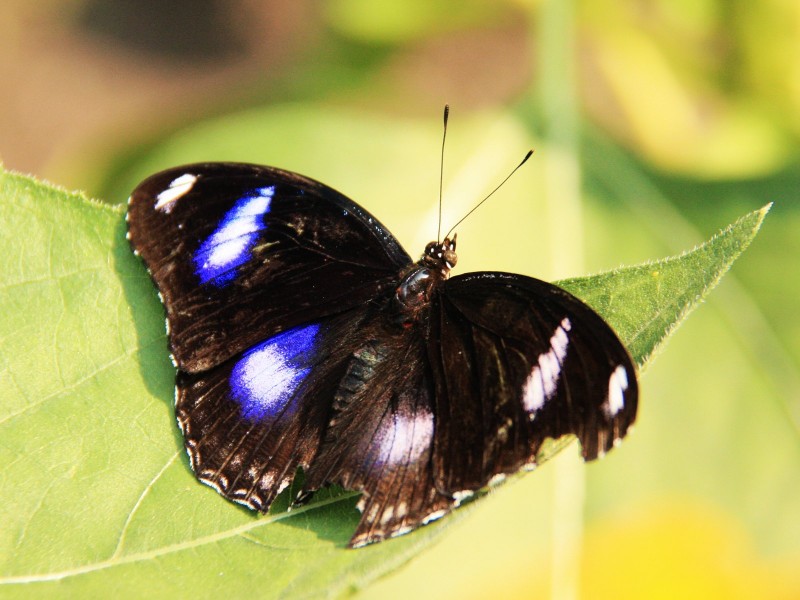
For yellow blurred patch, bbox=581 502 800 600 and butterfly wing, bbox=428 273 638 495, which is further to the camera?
yellow blurred patch, bbox=581 502 800 600

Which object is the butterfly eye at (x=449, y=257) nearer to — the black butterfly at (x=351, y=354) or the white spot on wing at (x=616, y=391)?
the black butterfly at (x=351, y=354)

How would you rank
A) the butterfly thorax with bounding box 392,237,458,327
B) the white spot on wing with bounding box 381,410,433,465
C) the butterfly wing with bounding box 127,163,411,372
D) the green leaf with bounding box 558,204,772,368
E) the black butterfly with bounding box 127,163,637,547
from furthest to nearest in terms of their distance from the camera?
the butterfly thorax with bounding box 392,237,458,327, the butterfly wing with bounding box 127,163,411,372, the white spot on wing with bounding box 381,410,433,465, the black butterfly with bounding box 127,163,637,547, the green leaf with bounding box 558,204,772,368

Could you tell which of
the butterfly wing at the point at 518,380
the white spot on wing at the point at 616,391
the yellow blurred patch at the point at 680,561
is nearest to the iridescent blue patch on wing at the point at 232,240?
the butterfly wing at the point at 518,380

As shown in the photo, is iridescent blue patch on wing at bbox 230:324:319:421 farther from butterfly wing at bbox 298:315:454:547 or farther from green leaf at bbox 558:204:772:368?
green leaf at bbox 558:204:772:368

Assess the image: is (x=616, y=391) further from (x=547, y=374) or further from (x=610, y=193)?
(x=610, y=193)

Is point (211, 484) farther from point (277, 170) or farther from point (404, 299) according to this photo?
point (277, 170)

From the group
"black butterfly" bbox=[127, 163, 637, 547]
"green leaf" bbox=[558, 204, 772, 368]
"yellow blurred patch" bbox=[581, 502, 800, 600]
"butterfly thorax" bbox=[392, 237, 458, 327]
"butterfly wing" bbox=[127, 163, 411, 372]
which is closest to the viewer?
"green leaf" bbox=[558, 204, 772, 368]

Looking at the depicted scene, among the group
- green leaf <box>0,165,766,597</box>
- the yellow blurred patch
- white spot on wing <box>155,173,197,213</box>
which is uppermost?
white spot on wing <box>155,173,197,213</box>

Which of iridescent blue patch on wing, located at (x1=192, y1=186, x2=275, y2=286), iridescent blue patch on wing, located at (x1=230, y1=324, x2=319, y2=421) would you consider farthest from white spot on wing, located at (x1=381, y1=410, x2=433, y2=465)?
iridescent blue patch on wing, located at (x1=192, y1=186, x2=275, y2=286)
